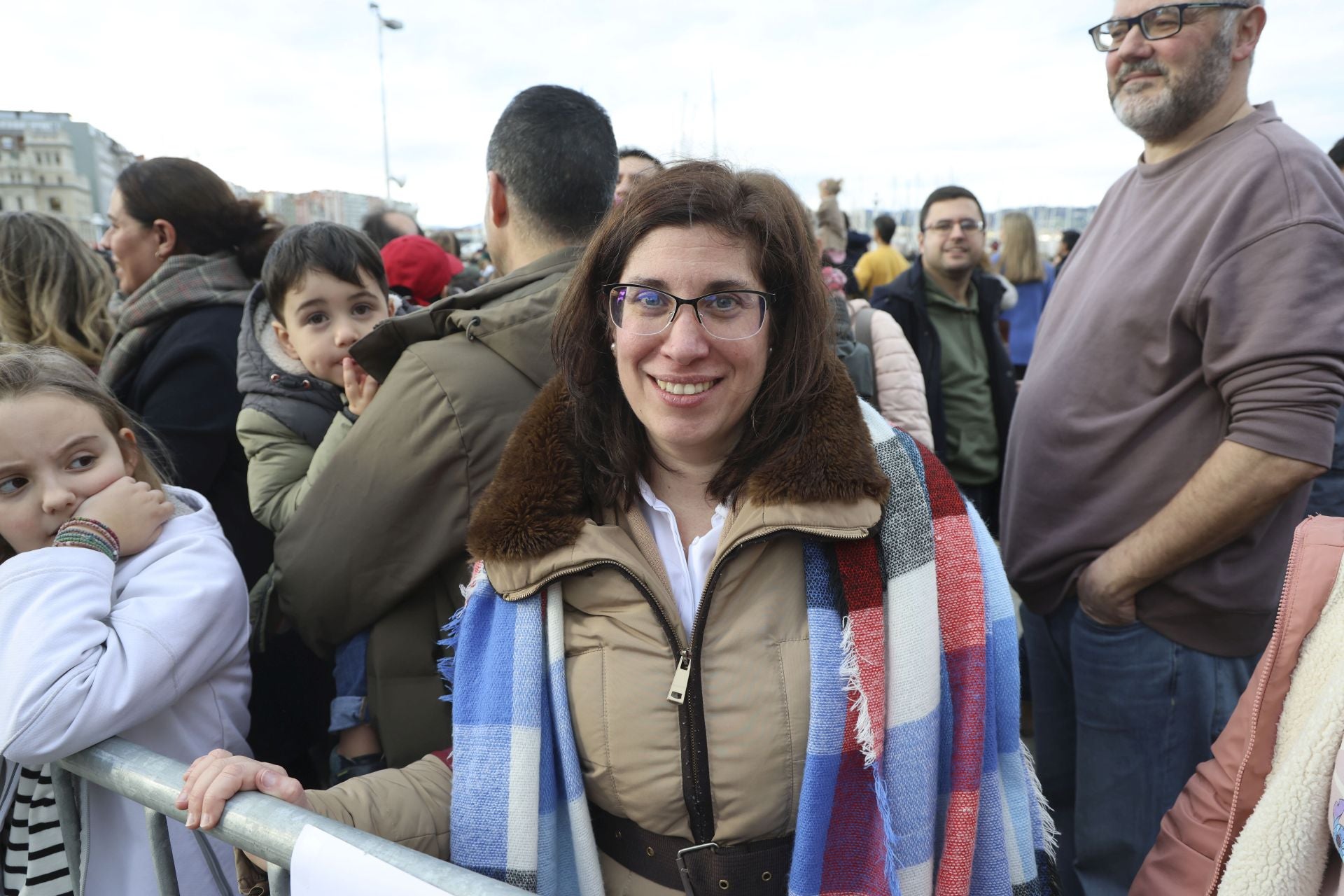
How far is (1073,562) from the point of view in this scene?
7.75ft

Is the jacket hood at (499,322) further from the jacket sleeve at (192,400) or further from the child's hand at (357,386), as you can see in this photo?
the jacket sleeve at (192,400)

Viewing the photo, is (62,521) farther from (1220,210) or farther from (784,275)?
(1220,210)

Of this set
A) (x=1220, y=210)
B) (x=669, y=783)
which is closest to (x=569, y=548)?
(x=669, y=783)

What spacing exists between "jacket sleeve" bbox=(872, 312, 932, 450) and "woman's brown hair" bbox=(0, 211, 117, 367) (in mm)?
3016

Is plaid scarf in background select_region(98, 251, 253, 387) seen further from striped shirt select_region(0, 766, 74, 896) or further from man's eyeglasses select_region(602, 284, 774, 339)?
man's eyeglasses select_region(602, 284, 774, 339)

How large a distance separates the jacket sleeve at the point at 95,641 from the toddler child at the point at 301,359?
51 centimetres

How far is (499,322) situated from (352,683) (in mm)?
915

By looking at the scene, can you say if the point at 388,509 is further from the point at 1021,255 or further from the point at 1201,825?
the point at 1021,255

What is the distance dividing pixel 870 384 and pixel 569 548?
2423mm

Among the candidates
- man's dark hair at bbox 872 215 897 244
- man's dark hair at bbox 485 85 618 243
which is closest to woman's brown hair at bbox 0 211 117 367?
man's dark hair at bbox 485 85 618 243

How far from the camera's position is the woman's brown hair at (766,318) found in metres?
1.58

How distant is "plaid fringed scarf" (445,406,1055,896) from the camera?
1414 mm

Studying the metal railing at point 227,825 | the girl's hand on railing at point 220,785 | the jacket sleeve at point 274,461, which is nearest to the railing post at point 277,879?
the metal railing at point 227,825

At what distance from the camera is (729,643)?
1.45 meters
